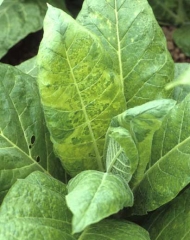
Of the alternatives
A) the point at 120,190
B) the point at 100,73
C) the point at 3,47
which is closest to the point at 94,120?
the point at 100,73

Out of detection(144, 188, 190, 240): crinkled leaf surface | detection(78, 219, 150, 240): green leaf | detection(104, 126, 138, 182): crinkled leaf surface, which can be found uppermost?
detection(104, 126, 138, 182): crinkled leaf surface

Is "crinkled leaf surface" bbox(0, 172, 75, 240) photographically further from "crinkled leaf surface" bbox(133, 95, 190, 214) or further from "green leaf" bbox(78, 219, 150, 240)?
"crinkled leaf surface" bbox(133, 95, 190, 214)

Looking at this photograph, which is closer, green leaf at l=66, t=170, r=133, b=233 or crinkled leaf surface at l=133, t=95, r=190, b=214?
green leaf at l=66, t=170, r=133, b=233

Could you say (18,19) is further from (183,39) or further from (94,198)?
(94,198)

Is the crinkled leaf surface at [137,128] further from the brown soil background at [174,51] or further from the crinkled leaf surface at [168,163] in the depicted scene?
the brown soil background at [174,51]

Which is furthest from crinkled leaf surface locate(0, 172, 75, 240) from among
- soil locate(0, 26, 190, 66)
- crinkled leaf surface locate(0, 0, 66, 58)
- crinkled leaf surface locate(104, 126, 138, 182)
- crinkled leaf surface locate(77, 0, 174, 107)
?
soil locate(0, 26, 190, 66)

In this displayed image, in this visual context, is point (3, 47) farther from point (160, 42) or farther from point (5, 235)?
point (5, 235)
